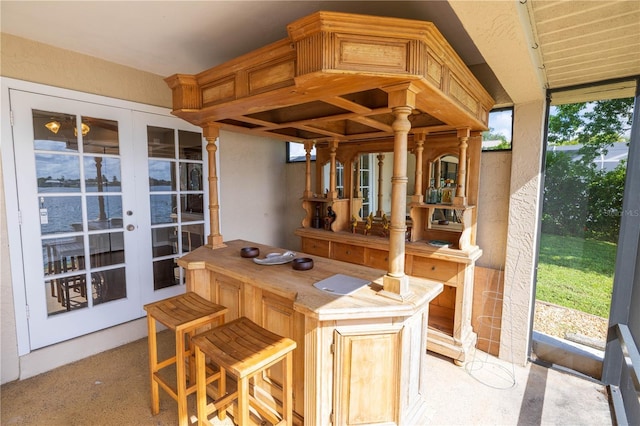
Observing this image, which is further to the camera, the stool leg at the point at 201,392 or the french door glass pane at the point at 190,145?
the french door glass pane at the point at 190,145

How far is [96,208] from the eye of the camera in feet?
8.69

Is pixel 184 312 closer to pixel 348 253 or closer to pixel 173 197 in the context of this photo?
pixel 173 197

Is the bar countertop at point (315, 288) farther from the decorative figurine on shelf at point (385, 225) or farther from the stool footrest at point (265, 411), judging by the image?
the decorative figurine on shelf at point (385, 225)

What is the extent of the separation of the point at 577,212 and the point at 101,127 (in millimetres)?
4042

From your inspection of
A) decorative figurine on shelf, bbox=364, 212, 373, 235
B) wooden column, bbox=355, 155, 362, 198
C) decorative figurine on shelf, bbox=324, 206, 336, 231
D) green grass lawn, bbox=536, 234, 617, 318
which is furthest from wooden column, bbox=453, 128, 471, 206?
decorative figurine on shelf, bbox=324, 206, 336, 231

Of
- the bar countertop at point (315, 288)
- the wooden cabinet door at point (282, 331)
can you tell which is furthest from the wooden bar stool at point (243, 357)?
the bar countertop at point (315, 288)

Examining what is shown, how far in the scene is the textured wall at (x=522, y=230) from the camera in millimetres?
2430

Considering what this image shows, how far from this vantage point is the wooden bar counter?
1526 millimetres

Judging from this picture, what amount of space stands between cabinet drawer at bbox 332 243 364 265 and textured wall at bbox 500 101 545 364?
1.30 meters

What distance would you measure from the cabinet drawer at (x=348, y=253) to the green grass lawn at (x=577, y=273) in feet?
5.10

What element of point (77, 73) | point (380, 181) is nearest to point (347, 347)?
point (380, 181)

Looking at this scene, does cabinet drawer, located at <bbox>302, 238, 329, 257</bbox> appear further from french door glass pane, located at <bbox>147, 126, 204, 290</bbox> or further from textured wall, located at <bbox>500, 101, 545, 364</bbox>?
textured wall, located at <bbox>500, 101, 545, 364</bbox>

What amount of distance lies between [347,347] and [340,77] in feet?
4.38

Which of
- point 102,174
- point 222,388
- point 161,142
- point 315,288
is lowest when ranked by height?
point 222,388
